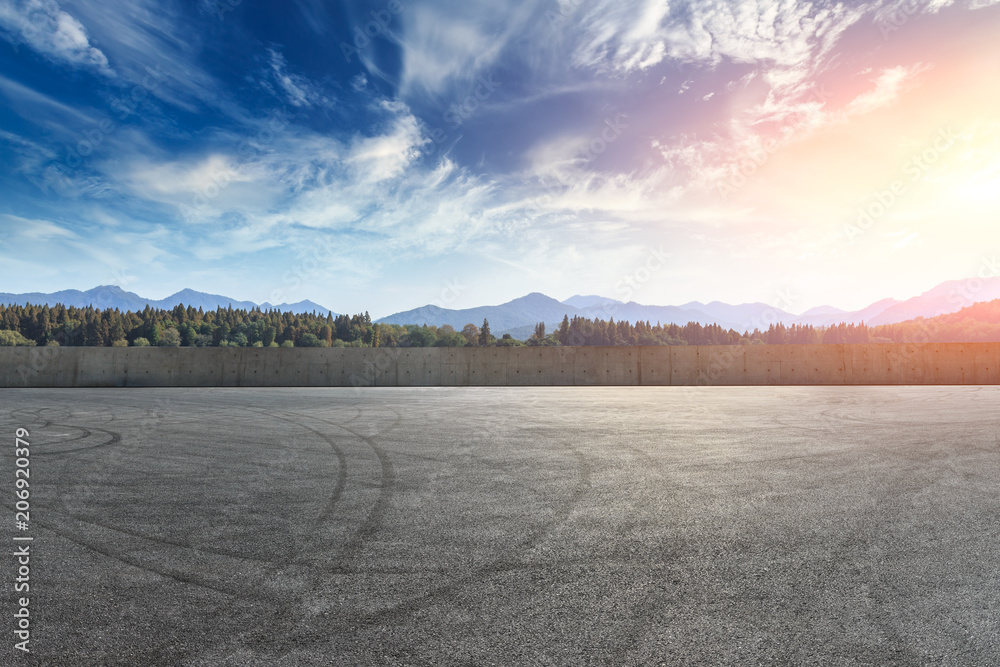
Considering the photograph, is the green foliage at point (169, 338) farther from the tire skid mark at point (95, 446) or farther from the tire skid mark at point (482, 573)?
the tire skid mark at point (482, 573)

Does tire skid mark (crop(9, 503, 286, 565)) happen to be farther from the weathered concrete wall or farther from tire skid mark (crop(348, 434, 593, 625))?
the weathered concrete wall

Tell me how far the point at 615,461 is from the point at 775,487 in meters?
2.13

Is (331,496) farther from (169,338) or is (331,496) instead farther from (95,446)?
(169,338)

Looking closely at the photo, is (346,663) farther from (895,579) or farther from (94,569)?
(895,579)

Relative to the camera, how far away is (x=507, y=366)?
31.2 m

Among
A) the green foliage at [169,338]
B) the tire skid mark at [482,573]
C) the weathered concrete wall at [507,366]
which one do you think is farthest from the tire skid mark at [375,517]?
the green foliage at [169,338]

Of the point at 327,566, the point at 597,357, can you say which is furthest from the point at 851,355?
the point at 327,566

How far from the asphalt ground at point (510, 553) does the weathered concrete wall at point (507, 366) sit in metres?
21.0

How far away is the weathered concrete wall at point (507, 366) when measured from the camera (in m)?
29.6

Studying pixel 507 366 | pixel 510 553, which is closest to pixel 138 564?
pixel 510 553

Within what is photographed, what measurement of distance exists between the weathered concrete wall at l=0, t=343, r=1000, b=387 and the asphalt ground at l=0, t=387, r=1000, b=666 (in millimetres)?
20979

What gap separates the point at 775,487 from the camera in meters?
6.54

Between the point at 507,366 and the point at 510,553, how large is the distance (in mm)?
26787

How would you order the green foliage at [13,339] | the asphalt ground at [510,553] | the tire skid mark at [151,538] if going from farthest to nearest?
the green foliage at [13,339] → the tire skid mark at [151,538] → the asphalt ground at [510,553]
